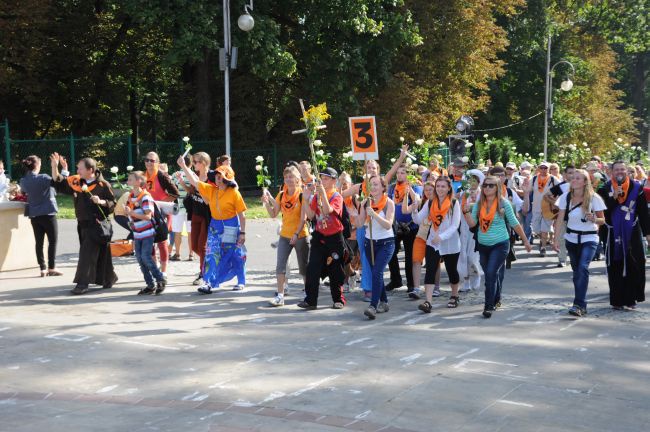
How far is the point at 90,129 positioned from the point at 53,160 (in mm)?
26190

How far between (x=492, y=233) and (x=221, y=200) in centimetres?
350

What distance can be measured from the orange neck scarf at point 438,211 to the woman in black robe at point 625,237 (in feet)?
6.73

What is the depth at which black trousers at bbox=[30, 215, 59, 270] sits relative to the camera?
13531mm

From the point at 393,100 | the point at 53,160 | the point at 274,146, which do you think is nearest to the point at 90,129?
the point at 274,146

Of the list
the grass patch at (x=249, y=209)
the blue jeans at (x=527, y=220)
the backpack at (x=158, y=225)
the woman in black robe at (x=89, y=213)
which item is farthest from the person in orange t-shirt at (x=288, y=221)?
the grass patch at (x=249, y=209)

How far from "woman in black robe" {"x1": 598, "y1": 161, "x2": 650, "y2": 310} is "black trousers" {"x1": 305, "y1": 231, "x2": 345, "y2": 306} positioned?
11.0 feet

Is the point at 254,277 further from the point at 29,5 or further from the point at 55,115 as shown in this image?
the point at 55,115

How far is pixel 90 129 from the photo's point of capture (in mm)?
38094

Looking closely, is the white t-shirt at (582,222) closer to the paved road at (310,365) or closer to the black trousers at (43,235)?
the paved road at (310,365)

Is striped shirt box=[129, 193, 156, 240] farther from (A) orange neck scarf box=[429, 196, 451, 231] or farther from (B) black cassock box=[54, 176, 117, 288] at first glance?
(A) orange neck scarf box=[429, 196, 451, 231]

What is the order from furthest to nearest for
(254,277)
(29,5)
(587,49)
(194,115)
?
(587,49), (194,115), (29,5), (254,277)

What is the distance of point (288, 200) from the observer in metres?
11.4

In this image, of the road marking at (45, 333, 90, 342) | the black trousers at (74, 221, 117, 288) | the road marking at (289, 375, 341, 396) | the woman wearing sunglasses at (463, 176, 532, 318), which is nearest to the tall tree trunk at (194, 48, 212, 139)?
the black trousers at (74, 221, 117, 288)

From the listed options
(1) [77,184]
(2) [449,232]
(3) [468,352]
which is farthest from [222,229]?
(3) [468,352]
